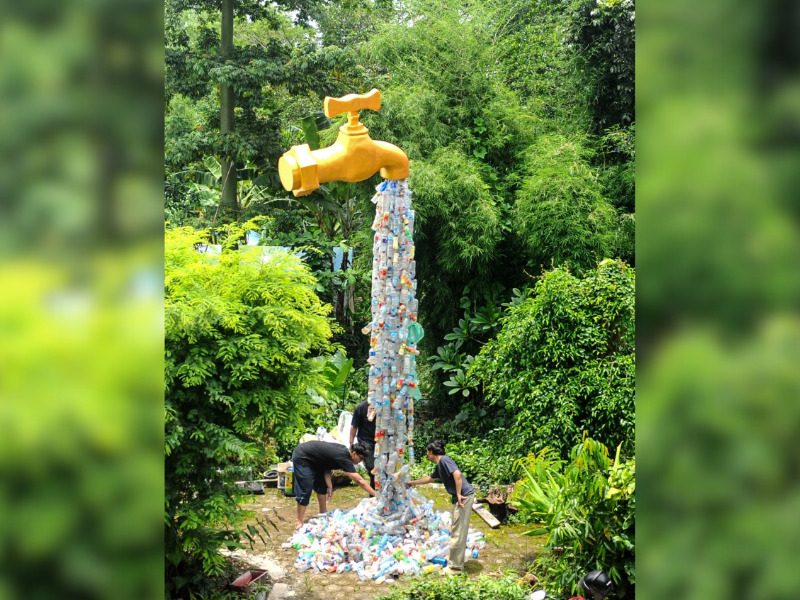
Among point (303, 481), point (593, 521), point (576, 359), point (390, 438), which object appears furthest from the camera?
point (576, 359)

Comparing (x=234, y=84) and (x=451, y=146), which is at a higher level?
(x=234, y=84)

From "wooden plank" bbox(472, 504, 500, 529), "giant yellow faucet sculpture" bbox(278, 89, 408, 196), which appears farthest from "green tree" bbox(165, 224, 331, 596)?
"wooden plank" bbox(472, 504, 500, 529)

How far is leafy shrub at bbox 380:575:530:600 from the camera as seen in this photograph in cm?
348

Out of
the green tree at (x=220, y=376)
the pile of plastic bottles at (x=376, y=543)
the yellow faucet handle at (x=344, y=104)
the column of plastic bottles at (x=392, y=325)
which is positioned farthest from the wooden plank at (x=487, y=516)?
the yellow faucet handle at (x=344, y=104)

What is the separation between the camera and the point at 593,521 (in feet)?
11.4

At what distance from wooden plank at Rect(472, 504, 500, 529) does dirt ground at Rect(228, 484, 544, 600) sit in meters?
0.03

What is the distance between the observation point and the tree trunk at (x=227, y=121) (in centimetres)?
843

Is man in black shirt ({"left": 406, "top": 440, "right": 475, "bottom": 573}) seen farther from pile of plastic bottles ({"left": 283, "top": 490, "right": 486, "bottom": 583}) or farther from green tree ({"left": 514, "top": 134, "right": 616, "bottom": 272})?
green tree ({"left": 514, "top": 134, "right": 616, "bottom": 272})

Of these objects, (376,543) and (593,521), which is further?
(376,543)

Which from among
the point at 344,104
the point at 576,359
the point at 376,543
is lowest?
the point at 376,543

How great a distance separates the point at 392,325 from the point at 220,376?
1034 mm
